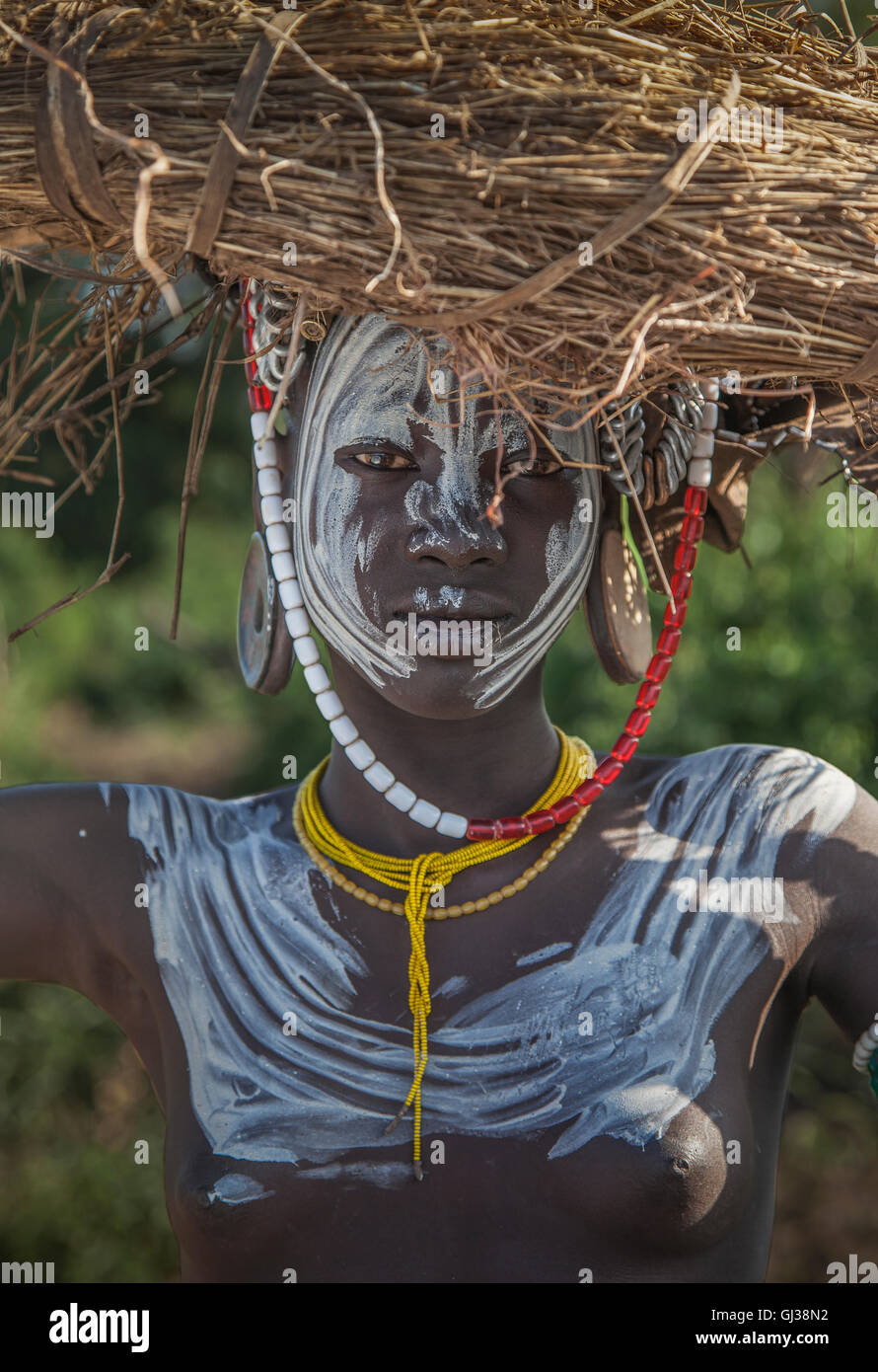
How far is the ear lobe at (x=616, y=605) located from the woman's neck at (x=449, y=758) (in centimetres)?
12

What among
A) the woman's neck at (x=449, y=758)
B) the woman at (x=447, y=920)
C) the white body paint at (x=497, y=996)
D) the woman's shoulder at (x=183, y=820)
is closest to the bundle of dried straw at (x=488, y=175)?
the woman at (x=447, y=920)

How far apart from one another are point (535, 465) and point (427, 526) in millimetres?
195

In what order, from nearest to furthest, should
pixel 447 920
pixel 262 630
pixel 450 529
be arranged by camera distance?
1. pixel 450 529
2. pixel 447 920
3. pixel 262 630

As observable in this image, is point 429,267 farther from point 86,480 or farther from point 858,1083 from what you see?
point 858,1083

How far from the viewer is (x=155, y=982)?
2312 mm

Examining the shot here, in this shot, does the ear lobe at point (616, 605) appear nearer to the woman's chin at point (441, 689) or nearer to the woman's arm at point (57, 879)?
the woman's chin at point (441, 689)

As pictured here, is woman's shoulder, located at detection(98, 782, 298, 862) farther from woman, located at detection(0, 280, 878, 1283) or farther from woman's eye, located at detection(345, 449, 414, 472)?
woman's eye, located at detection(345, 449, 414, 472)

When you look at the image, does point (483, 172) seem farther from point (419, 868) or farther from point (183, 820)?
point (183, 820)

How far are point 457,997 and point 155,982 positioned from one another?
48cm

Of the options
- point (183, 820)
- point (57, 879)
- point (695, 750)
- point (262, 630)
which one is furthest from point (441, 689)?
point (695, 750)

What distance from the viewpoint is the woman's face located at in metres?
2.08

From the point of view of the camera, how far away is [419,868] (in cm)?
231

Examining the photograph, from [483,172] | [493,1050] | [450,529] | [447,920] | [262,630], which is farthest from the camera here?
[262,630]

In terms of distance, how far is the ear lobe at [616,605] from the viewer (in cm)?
232
